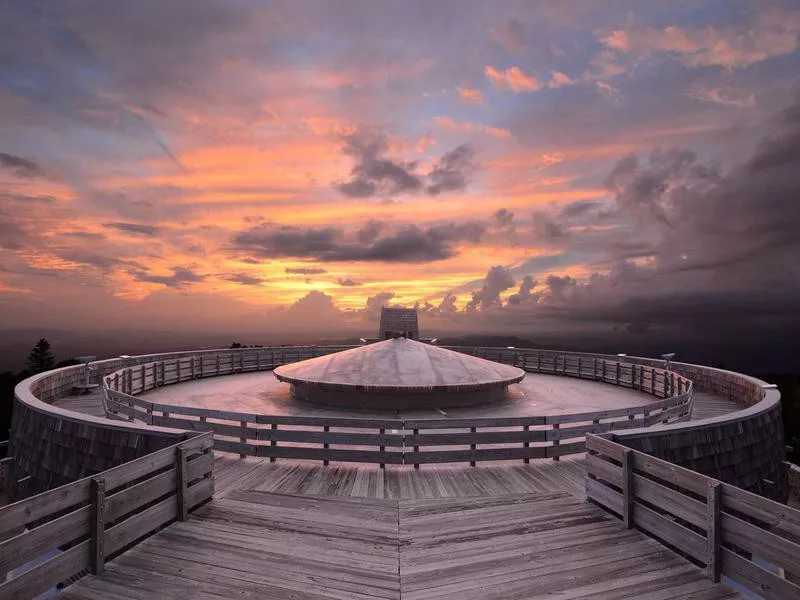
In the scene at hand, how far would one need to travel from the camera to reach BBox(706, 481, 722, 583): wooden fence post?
256 inches

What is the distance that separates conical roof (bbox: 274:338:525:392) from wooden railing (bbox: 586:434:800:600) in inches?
450

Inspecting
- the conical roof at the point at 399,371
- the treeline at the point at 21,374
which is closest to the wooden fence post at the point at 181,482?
the conical roof at the point at 399,371

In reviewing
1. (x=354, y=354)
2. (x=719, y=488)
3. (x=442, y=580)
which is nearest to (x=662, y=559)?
(x=719, y=488)

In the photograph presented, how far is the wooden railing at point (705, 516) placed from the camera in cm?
583

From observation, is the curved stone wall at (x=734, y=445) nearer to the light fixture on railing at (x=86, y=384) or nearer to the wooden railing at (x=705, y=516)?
the wooden railing at (x=705, y=516)

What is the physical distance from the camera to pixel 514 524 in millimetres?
8320

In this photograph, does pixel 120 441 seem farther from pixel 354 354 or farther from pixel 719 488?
pixel 354 354

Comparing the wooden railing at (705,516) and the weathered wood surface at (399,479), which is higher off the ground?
the wooden railing at (705,516)

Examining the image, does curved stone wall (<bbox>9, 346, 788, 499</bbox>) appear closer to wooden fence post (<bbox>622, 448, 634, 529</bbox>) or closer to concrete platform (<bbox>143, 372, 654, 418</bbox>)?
wooden fence post (<bbox>622, 448, 634, 529</bbox>)

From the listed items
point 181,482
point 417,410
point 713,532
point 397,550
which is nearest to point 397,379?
point 417,410

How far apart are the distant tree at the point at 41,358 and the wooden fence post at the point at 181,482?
2945 inches

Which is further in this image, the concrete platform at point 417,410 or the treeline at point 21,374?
the treeline at point 21,374

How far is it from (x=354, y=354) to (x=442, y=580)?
1759 cm

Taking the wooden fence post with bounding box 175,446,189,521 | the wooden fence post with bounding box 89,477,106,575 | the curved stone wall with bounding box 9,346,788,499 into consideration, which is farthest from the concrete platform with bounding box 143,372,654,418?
the wooden fence post with bounding box 89,477,106,575
